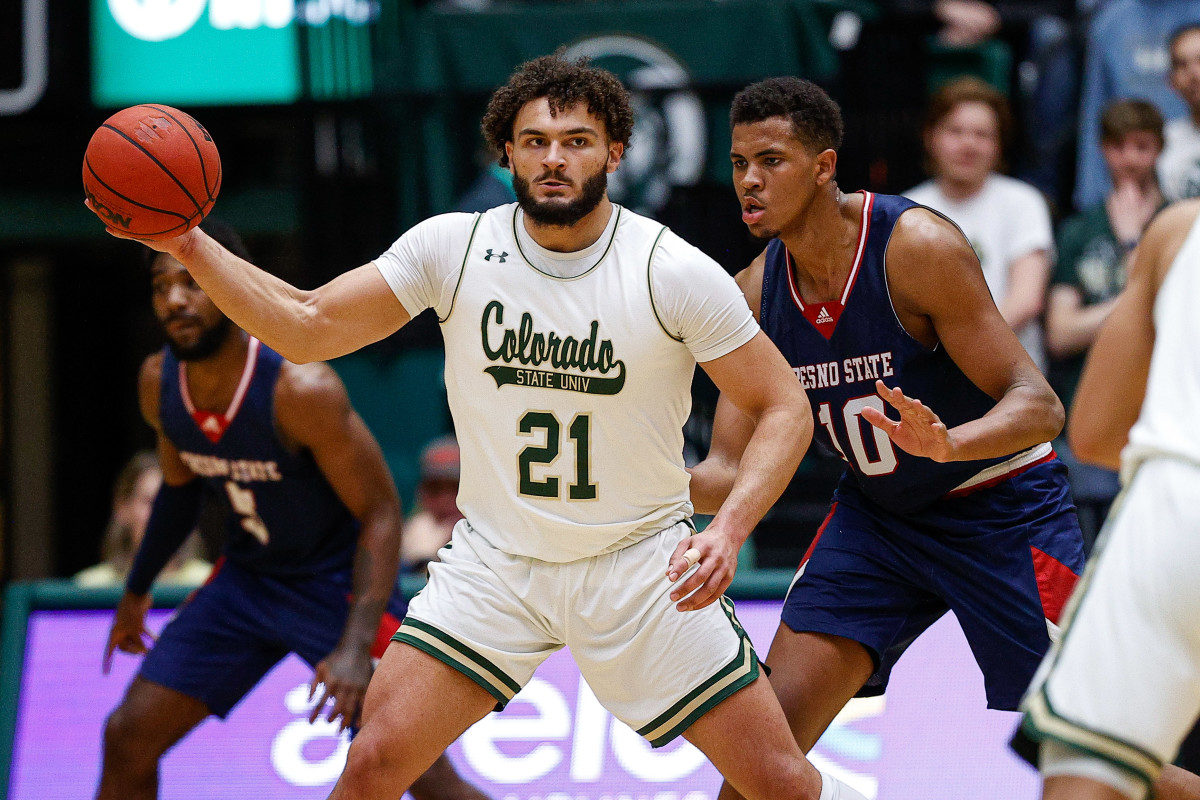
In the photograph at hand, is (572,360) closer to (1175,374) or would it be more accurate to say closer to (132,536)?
(1175,374)

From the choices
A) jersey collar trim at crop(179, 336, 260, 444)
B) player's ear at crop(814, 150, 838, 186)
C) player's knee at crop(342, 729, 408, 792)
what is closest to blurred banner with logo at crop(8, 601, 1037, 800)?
jersey collar trim at crop(179, 336, 260, 444)

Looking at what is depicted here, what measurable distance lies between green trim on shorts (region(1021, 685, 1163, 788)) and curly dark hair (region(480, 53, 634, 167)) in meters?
1.96

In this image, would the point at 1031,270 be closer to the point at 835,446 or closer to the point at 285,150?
the point at 835,446

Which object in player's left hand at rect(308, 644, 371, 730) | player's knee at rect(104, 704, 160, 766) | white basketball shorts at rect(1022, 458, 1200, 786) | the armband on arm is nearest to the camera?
white basketball shorts at rect(1022, 458, 1200, 786)

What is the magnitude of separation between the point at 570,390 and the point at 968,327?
3.65ft

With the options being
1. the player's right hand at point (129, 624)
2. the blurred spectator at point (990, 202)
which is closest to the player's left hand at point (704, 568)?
the player's right hand at point (129, 624)

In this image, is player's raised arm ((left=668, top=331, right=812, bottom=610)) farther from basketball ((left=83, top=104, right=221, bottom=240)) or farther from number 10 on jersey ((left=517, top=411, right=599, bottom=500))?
basketball ((left=83, top=104, right=221, bottom=240))

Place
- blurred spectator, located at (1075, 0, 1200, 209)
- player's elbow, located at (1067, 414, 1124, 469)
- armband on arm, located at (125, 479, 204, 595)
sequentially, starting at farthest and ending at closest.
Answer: blurred spectator, located at (1075, 0, 1200, 209)
armband on arm, located at (125, 479, 204, 595)
player's elbow, located at (1067, 414, 1124, 469)

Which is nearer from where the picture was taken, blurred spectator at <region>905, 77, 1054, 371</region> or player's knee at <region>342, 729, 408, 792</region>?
player's knee at <region>342, 729, 408, 792</region>

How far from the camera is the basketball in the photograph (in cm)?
362

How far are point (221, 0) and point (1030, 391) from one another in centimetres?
583

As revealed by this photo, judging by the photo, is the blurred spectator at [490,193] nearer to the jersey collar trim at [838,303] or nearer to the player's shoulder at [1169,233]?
the jersey collar trim at [838,303]

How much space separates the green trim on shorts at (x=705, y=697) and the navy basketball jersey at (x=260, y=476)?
169 cm

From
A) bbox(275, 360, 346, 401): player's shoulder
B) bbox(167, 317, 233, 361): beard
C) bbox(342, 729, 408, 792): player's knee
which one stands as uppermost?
bbox(167, 317, 233, 361): beard
